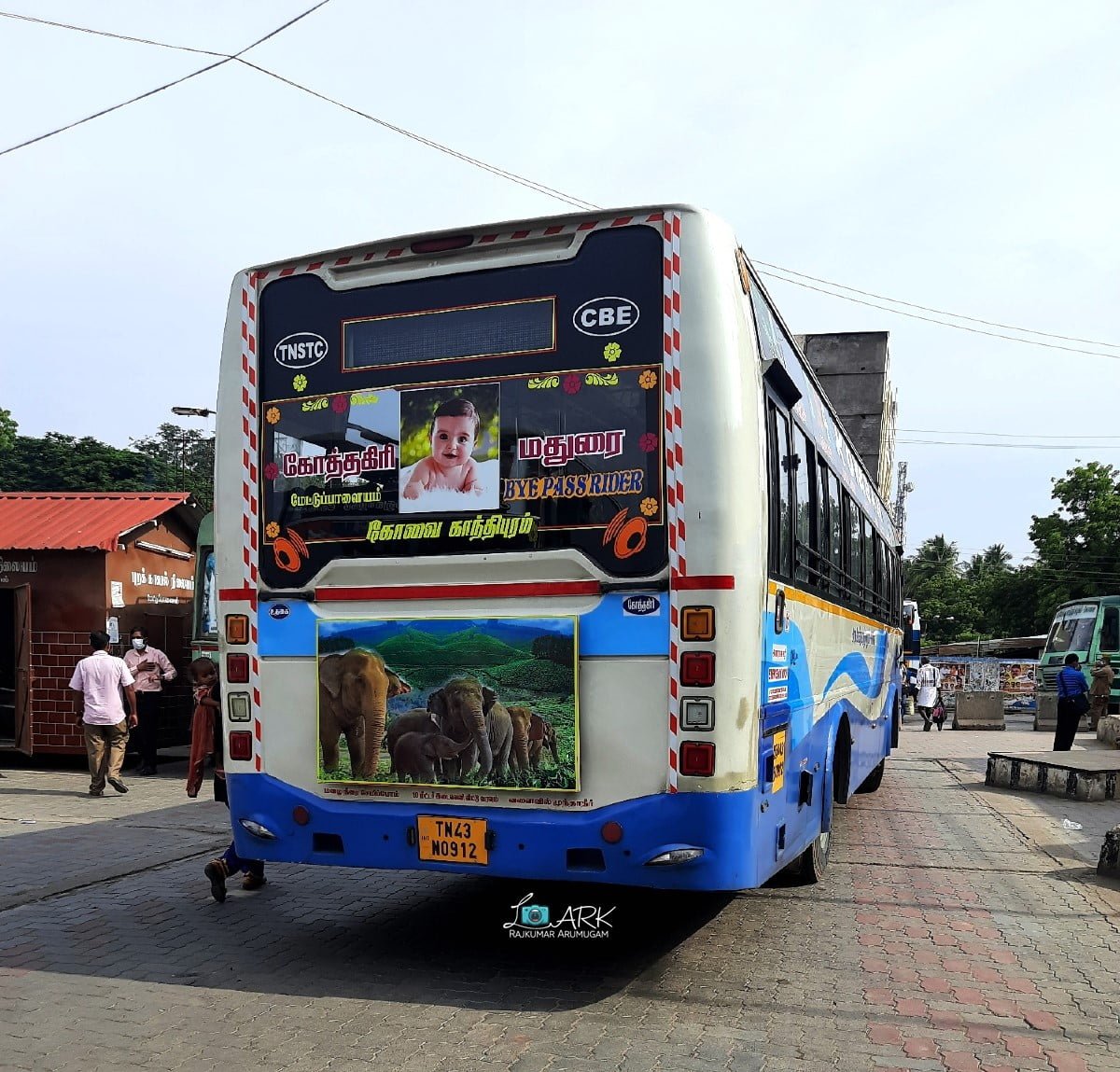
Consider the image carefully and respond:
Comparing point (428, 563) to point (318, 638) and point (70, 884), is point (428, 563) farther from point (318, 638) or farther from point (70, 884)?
point (70, 884)

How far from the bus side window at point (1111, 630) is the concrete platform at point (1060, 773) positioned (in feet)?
53.6

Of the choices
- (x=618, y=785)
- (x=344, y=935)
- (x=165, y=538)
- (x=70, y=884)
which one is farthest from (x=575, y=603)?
(x=165, y=538)

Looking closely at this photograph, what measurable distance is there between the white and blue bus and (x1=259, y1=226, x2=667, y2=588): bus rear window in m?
0.01

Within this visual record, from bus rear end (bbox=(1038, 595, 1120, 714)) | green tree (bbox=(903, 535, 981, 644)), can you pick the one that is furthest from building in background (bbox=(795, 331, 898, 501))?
green tree (bbox=(903, 535, 981, 644))

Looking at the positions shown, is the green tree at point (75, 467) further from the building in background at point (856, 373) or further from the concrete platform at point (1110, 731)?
the concrete platform at point (1110, 731)

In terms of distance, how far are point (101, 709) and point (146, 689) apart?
2361mm

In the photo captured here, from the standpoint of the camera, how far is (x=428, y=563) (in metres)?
5.71

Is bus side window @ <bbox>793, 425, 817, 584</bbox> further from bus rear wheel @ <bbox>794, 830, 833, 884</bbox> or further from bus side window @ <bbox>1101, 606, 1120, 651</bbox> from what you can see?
bus side window @ <bbox>1101, 606, 1120, 651</bbox>

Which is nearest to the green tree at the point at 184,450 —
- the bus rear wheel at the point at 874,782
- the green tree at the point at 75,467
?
the green tree at the point at 75,467

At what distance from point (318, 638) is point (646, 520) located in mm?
1808

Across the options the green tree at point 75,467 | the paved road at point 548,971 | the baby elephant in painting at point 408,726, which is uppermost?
the green tree at point 75,467

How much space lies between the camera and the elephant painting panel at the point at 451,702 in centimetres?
547

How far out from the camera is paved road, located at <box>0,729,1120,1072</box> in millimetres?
4754

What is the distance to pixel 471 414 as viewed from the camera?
5703 mm
